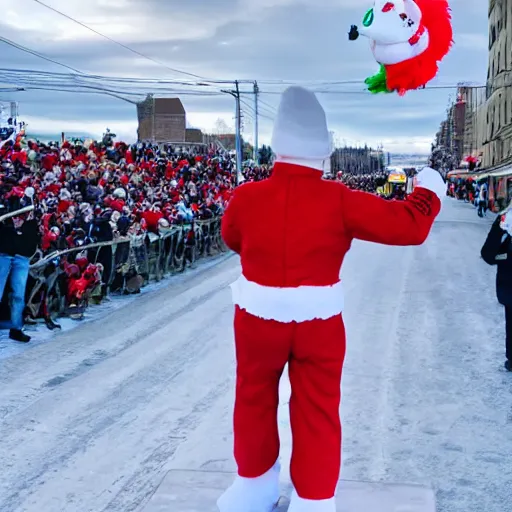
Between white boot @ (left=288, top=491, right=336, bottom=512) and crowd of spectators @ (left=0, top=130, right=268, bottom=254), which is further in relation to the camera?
crowd of spectators @ (left=0, top=130, right=268, bottom=254)

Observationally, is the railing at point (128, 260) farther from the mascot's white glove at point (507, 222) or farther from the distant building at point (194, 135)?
the distant building at point (194, 135)

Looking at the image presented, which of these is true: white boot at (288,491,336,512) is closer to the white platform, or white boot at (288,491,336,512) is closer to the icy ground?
the white platform

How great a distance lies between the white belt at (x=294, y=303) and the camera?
9.99 feet

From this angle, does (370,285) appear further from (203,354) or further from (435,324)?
(203,354)

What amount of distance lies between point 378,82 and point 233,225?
0.87 metres

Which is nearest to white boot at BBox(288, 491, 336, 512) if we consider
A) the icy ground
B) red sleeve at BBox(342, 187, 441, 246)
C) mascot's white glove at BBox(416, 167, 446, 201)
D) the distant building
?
the icy ground

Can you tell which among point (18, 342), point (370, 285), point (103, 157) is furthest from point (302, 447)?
point (103, 157)

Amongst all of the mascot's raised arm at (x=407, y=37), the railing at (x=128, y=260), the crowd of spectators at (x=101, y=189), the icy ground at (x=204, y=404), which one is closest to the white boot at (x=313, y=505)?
the icy ground at (x=204, y=404)

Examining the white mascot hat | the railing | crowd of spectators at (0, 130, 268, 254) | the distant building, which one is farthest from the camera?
the distant building

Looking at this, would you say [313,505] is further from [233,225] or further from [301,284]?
[233,225]

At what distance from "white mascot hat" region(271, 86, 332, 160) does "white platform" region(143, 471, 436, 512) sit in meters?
1.56

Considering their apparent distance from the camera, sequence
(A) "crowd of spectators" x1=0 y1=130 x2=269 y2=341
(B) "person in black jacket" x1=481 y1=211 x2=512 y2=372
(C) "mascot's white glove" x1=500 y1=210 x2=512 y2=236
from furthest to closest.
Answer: (A) "crowd of spectators" x1=0 y1=130 x2=269 y2=341 → (B) "person in black jacket" x1=481 y1=211 x2=512 y2=372 → (C) "mascot's white glove" x1=500 y1=210 x2=512 y2=236

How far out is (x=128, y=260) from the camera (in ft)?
33.7

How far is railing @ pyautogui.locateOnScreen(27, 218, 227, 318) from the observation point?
8.03 metres
